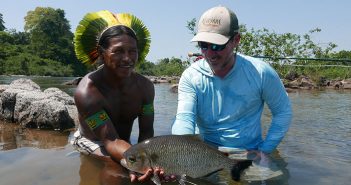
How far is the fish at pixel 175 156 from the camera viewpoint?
314 cm

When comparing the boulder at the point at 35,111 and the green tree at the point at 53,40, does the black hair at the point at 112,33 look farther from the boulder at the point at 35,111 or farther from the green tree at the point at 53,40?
the green tree at the point at 53,40

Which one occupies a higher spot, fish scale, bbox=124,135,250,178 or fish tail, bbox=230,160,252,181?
fish scale, bbox=124,135,250,178

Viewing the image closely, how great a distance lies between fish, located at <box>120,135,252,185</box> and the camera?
3141 millimetres

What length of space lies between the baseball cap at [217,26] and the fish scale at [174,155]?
1061 mm

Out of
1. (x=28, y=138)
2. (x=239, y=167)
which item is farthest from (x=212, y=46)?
(x=28, y=138)

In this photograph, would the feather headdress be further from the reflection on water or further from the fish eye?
the reflection on water

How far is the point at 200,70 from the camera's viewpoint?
4375 millimetres

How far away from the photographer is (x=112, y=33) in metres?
3.91

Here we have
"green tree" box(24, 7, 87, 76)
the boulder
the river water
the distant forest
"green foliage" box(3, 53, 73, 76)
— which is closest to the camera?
the river water

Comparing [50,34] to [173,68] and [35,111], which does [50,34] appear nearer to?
[173,68]

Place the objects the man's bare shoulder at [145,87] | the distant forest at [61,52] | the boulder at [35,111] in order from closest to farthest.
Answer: the man's bare shoulder at [145,87] → the boulder at [35,111] → the distant forest at [61,52]

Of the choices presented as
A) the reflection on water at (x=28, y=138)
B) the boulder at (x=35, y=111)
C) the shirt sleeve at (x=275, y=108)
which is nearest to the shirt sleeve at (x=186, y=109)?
the shirt sleeve at (x=275, y=108)

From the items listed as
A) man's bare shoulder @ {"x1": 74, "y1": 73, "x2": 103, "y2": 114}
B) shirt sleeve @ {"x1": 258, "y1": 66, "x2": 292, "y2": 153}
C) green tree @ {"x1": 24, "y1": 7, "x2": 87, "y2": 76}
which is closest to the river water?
shirt sleeve @ {"x1": 258, "y1": 66, "x2": 292, "y2": 153}

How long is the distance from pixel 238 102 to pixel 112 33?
150cm
